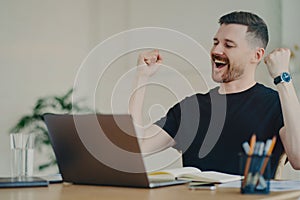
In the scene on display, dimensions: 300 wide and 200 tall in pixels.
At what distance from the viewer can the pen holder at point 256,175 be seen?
1.35m

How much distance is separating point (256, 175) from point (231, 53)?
1076 mm

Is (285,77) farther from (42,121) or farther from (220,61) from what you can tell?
(42,121)

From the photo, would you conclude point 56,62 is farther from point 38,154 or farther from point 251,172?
point 251,172

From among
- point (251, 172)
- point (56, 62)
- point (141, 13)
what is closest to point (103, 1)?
point (141, 13)

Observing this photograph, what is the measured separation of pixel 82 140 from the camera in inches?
61.7

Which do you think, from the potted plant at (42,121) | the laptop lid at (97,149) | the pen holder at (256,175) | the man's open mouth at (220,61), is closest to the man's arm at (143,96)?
the man's open mouth at (220,61)

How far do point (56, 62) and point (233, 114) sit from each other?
2.35 meters

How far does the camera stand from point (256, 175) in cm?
137

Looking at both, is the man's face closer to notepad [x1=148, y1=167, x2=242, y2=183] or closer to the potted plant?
notepad [x1=148, y1=167, x2=242, y2=183]

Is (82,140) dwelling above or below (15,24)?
below

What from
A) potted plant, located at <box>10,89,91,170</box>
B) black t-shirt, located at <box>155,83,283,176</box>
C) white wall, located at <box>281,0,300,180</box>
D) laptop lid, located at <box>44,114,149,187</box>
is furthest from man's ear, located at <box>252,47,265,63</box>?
potted plant, located at <box>10,89,91,170</box>

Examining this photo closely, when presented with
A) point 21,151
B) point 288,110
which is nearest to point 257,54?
point 288,110

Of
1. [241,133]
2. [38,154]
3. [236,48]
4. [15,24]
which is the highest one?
[15,24]

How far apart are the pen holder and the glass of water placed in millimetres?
735
